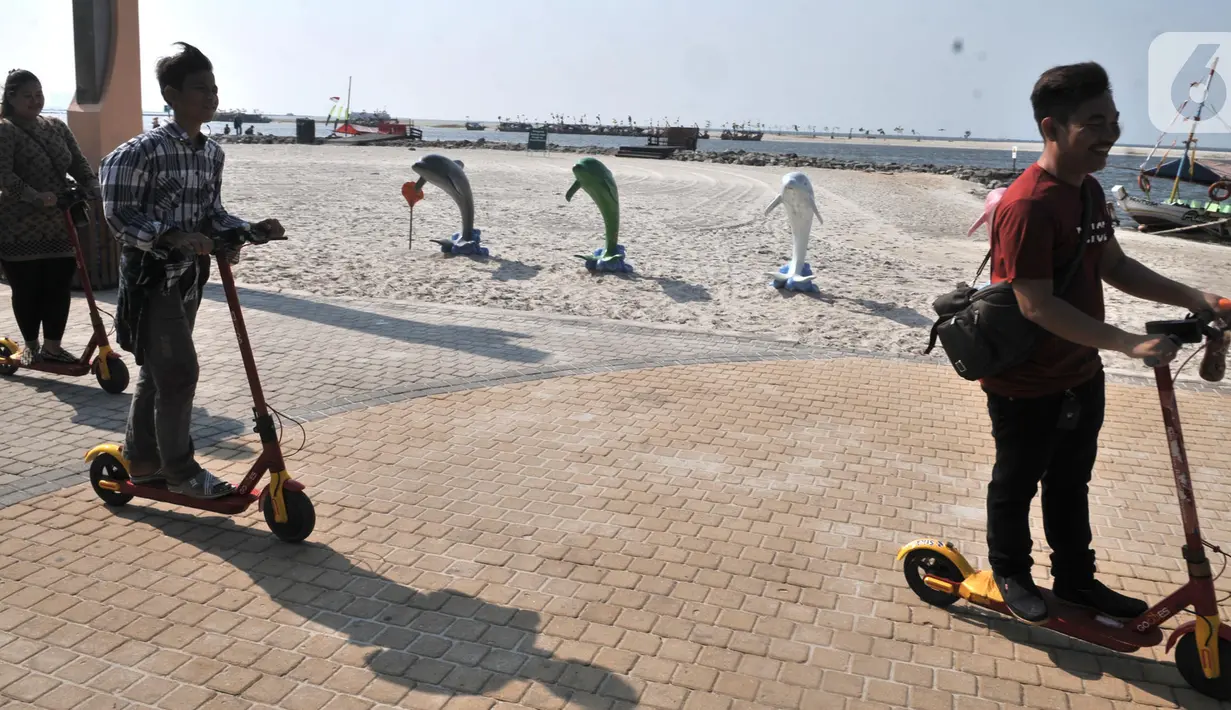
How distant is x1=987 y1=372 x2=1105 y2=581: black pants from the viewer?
319 cm

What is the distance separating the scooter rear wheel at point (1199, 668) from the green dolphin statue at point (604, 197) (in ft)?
30.7

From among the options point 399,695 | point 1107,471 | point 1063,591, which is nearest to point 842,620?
point 1063,591

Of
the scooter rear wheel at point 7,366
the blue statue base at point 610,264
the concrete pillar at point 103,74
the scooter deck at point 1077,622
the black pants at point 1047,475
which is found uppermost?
the concrete pillar at point 103,74

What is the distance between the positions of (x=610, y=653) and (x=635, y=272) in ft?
30.0

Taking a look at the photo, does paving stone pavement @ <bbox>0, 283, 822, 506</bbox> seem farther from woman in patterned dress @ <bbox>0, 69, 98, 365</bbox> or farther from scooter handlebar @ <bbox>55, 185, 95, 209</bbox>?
scooter handlebar @ <bbox>55, 185, 95, 209</bbox>

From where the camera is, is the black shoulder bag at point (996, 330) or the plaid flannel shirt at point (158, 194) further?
the plaid flannel shirt at point (158, 194)

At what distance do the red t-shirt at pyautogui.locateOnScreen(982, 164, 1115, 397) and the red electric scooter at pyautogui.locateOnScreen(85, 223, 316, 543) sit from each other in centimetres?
273

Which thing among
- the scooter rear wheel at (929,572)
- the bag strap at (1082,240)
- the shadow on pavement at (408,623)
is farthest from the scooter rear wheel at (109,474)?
the bag strap at (1082,240)

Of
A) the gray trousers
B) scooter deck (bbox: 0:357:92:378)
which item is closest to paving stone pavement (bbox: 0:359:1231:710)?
the gray trousers

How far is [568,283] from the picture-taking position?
37.3 feet

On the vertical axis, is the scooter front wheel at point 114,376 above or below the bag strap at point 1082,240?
below

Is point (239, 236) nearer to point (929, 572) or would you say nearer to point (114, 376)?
point (114, 376)

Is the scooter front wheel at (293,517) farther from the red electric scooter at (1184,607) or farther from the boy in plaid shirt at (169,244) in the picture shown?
the red electric scooter at (1184,607)

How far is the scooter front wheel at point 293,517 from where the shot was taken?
3932 millimetres
